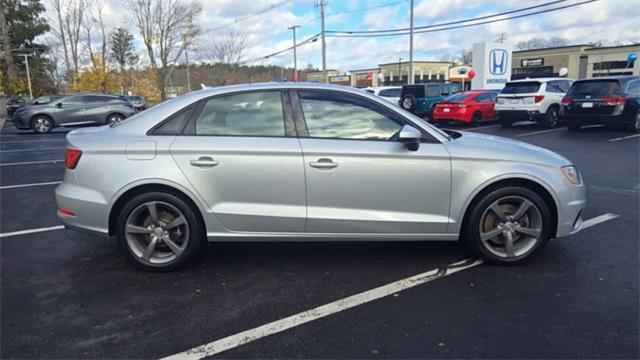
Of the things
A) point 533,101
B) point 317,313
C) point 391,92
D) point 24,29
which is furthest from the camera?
point 24,29

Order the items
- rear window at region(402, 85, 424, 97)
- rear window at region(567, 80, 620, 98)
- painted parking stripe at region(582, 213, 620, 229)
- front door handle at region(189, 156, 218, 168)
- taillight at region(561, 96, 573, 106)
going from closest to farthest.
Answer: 1. front door handle at region(189, 156, 218, 168)
2. painted parking stripe at region(582, 213, 620, 229)
3. rear window at region(567, 80, 620, 98)
4. taillight at region(561, 96, 573, 106)
5. rear window at region(402, 85, 424, 97)

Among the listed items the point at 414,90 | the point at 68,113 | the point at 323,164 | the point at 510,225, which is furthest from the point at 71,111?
the point at 510,225

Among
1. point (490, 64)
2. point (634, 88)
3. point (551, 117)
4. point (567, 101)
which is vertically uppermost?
point (490, 64)

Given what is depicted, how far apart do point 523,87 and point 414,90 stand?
596 cm

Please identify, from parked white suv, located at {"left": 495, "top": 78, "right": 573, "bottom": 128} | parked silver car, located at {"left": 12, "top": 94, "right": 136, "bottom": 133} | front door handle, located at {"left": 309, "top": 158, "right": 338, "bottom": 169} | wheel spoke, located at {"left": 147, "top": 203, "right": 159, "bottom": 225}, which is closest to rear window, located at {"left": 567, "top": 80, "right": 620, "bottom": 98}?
parked white suv, located at {"left": 495, "top": 78, "right": 573, "bottom": 128}

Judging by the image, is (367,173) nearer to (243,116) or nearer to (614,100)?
(243,116)

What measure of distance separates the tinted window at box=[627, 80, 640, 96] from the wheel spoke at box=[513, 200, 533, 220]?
11.5 metres

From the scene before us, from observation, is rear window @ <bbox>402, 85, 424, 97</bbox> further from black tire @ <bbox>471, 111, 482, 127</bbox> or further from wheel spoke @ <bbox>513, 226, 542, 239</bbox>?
wheel spoke @ <bbox>513, 226, 542, 239</bbox>

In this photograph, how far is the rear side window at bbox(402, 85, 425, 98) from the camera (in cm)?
2020

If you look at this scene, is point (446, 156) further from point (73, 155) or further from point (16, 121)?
point (16, 121)

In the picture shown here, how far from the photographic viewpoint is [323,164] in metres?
3.63

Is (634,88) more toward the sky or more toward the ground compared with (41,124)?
more toward the sky

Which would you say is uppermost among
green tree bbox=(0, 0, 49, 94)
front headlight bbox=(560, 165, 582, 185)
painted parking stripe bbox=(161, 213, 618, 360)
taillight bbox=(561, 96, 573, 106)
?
green tree bbox=(0, 0, 49, 94)

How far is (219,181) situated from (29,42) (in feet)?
188
